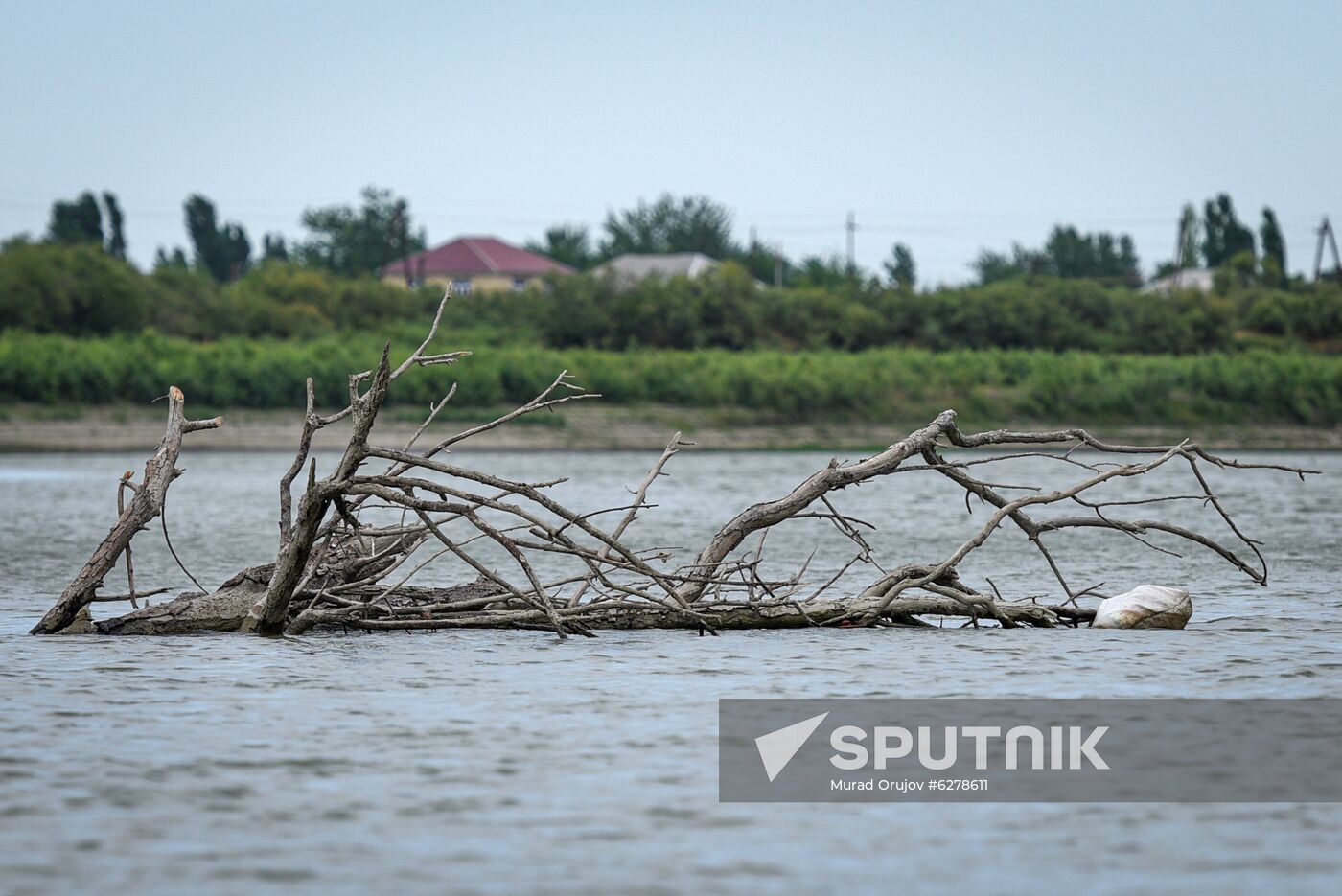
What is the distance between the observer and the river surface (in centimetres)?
664

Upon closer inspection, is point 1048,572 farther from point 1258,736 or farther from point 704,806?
point 704,806

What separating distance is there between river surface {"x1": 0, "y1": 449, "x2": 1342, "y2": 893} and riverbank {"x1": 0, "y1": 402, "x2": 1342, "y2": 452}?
34852mm

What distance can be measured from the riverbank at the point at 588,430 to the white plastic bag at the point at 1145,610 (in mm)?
37060

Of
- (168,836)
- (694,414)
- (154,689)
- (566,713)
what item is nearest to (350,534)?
(154,689)

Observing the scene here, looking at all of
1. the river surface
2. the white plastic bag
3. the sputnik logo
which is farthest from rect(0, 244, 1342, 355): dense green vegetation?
the sputnik logo

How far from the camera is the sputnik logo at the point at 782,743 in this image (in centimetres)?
848

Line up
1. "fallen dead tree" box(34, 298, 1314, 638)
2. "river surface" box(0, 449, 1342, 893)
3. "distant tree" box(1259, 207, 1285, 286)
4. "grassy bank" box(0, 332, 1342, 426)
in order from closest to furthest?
"river surface" box(0, 449, 1342, 893) < "fallen dead tree" box(34, 298, 1314, 638) < "grassy bank" box(0, 332, 1342, 426) < "distant tree" box(1259, 207, 1285, 286)

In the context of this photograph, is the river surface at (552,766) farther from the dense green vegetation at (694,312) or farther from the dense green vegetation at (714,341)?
the dense green vegetation at (694,312)

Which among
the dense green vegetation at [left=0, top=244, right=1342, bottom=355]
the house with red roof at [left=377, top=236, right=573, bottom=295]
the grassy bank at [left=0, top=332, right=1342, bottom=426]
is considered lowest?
the grassy bank at [left=0, top=332, right=1342, bottom=426]

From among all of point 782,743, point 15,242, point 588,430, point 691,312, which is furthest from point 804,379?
point 782,743

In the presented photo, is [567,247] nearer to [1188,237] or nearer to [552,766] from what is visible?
[1188,237]

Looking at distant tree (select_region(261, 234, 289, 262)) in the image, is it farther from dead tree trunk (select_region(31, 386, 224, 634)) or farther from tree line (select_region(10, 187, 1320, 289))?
dead tree trunk (select_region(31, 386, 224, 634))

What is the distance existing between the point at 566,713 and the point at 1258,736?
11.6ft

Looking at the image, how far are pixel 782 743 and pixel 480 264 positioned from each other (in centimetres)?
10916
